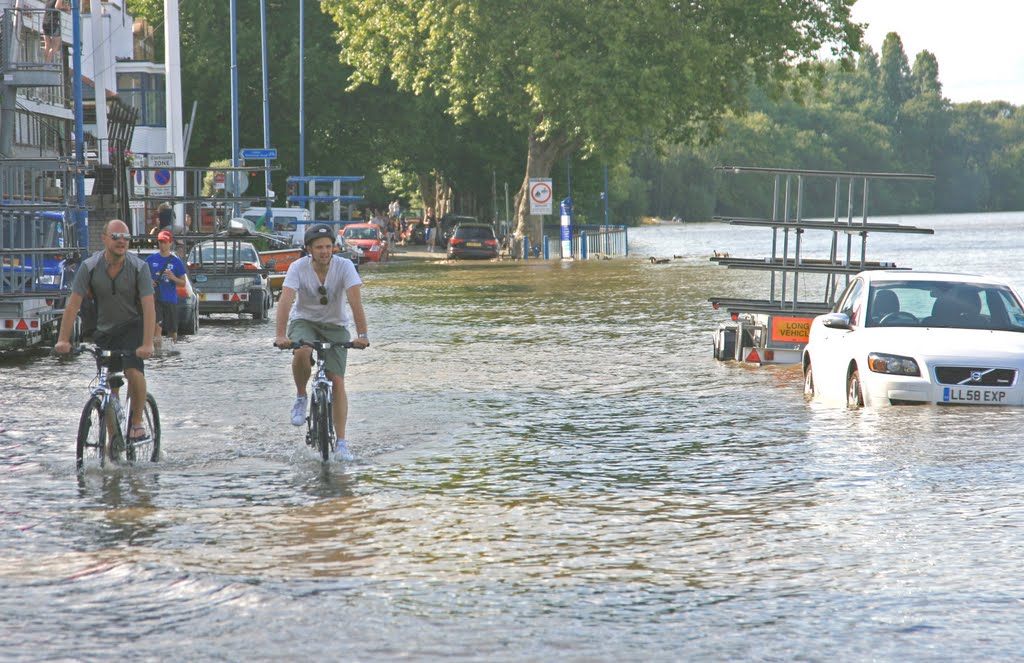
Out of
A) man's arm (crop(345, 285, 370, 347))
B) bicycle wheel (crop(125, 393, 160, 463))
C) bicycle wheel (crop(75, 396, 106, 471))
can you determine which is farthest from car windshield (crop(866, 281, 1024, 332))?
bicycle wheel (crop(75, 396, 106, 471))

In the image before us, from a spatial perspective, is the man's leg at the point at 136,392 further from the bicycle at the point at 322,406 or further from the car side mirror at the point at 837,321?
the car side mirror at the point at 837,321

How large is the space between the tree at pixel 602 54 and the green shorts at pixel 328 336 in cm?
4359

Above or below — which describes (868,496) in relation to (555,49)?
below

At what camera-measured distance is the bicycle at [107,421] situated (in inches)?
424

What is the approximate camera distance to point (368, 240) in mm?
59125

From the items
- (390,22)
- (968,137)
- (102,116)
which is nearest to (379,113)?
Result: (390,22)

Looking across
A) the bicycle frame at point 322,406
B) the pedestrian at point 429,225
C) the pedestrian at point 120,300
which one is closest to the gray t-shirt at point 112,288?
the pedestrian at point 120,300

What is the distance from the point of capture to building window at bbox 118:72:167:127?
213 feet

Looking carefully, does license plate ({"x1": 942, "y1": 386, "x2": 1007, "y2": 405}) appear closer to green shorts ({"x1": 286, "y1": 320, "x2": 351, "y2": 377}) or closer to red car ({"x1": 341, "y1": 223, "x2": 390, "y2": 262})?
green shorts ({"x1": 286, "y1": 320, "x2": 351, "y2": 377})

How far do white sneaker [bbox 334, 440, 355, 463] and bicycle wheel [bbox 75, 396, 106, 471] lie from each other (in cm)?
156

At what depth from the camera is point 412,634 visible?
644 centimetres

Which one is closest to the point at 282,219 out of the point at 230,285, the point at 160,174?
the point at 160,174

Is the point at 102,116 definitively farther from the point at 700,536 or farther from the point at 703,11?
the point at 700,536

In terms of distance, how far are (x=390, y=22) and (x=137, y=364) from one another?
164 ft
